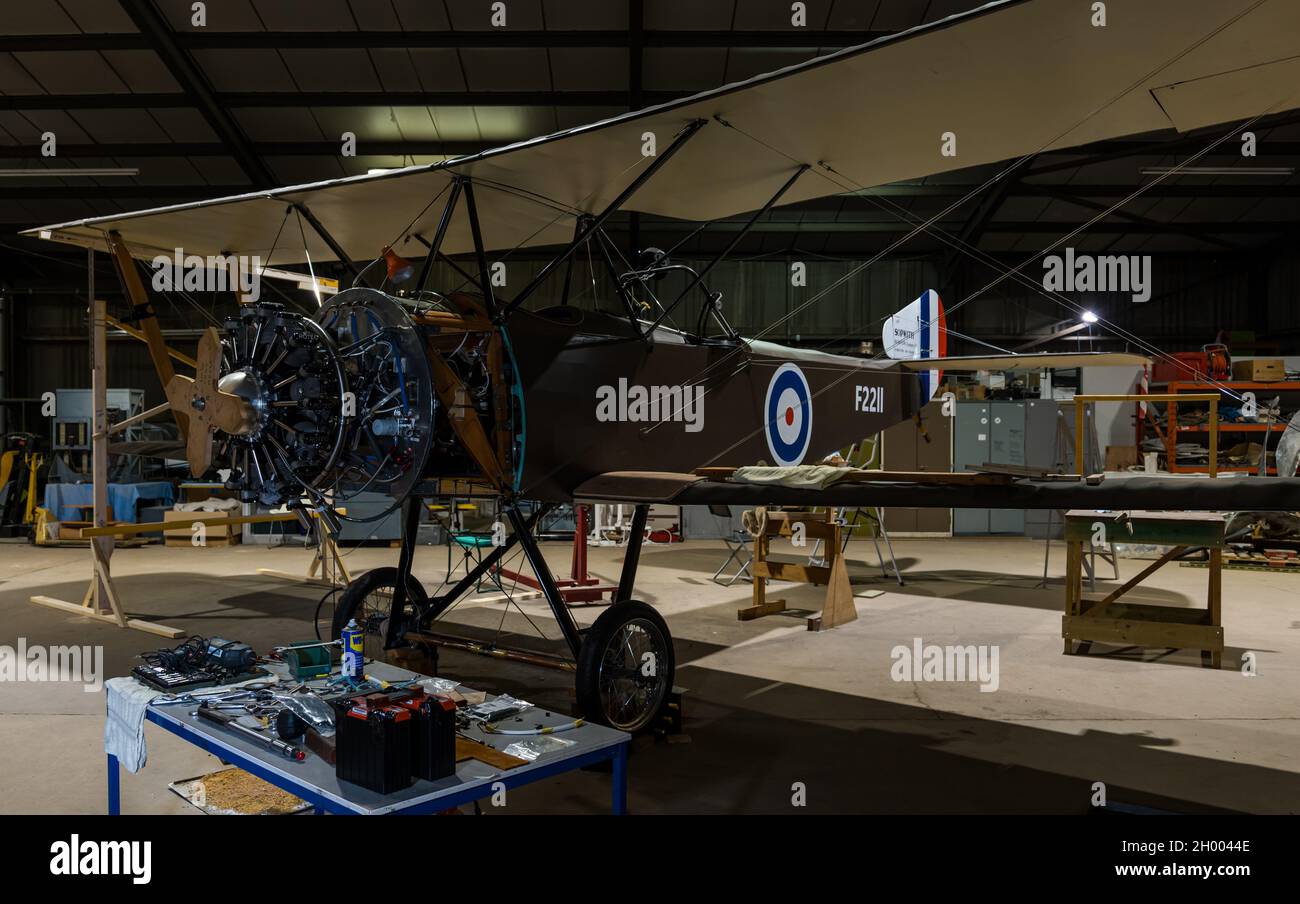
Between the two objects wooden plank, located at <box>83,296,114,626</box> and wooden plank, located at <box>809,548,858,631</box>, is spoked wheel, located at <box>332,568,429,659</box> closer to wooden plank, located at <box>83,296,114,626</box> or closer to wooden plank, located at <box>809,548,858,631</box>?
wooden plank, located at <box>83,296,114,626</box>

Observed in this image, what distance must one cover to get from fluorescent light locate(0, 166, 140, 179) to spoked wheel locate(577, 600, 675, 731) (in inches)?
486

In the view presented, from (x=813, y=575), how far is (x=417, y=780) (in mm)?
5841

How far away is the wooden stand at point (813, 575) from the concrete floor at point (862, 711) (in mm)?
164

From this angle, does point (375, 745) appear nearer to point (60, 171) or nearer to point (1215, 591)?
point (1215, 591)

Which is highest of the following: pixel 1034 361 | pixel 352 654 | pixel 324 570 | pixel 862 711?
pixel 1034 361

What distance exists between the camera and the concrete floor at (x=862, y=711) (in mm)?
3787

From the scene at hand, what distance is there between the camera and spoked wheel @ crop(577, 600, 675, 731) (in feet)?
13.9

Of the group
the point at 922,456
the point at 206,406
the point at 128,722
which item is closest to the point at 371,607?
the point at 206,406

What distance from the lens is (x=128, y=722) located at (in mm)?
3217

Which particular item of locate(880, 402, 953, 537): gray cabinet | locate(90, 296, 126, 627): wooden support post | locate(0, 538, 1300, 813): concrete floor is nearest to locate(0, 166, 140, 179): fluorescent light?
locate(90, 296, 126, 627): wooden support post

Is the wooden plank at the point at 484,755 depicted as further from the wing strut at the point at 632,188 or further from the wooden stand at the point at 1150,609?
the wooden stand at the point at 1150,609

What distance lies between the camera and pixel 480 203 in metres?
5.43

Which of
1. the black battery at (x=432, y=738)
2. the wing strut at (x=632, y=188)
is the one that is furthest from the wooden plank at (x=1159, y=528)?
the black battery at (x=432, y=738)
